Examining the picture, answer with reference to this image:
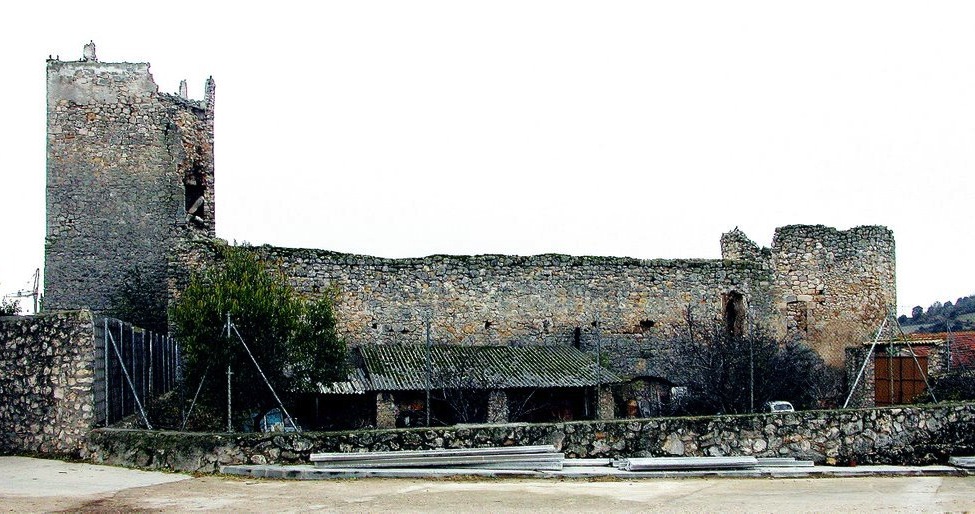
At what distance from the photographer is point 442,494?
12.1m

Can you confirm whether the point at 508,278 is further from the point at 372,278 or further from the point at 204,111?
the point at 204,111

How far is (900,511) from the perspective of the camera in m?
11.5

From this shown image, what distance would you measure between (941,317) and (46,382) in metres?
46.3

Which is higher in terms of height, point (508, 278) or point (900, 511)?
point (508, 278)

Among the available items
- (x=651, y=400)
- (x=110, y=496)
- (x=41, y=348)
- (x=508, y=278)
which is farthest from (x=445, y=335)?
(x=110, y=496)

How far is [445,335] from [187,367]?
8110 mm

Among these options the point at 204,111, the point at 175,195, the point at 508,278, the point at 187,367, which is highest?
the point at 204,111

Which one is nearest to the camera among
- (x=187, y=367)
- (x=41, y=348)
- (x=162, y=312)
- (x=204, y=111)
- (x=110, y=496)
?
(x=110, y=496)

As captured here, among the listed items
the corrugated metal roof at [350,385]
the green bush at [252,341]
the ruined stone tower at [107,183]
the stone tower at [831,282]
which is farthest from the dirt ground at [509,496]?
the stone tower at [831,282]

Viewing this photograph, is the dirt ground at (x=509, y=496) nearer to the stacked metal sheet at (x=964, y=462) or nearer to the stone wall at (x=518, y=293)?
the stacked metal sheet at (x=964, y=462)

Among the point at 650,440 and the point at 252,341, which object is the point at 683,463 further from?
the point at 252,341

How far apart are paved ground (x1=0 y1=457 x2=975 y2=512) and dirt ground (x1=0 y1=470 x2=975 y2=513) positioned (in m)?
0.01

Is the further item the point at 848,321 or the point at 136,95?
the point at 848,321

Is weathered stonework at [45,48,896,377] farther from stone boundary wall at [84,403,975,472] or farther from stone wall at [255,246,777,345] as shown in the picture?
stone boundary wall at [84,403,975,472]
